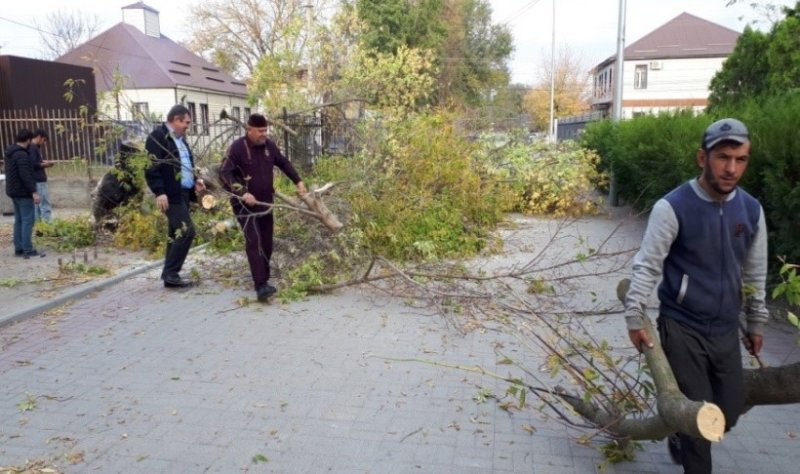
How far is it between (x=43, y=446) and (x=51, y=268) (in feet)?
16.2

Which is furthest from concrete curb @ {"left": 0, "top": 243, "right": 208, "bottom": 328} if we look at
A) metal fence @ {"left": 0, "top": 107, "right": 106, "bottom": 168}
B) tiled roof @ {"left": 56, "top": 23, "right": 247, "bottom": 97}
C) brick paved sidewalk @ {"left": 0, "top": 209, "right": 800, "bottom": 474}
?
tiled roof @ {"left": 56, "top": 23, "right": 247, "bottom": 97}

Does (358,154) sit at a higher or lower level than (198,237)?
higher

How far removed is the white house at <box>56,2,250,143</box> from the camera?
2852 cm

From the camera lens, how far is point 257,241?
612cm

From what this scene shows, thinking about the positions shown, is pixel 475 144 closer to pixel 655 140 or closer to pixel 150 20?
pixel 655 140

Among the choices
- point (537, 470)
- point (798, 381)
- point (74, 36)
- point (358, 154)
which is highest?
point (74, 36)

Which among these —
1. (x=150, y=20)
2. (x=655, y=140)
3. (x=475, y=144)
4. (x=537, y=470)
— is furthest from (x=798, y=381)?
(x=150, y=20)

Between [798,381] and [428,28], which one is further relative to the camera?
[428,28]

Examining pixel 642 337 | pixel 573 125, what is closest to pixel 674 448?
pixel 642 337

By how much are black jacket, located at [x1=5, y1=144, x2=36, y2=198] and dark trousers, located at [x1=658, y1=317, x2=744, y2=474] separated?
8.29 m

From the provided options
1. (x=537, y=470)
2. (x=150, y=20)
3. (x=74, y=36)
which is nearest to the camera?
(x=537, y=470)

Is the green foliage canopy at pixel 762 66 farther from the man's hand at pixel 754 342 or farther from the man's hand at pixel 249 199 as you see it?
the man's hand at pixel 754 342

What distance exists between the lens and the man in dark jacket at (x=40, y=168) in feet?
31.1

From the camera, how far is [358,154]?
8.72 m
